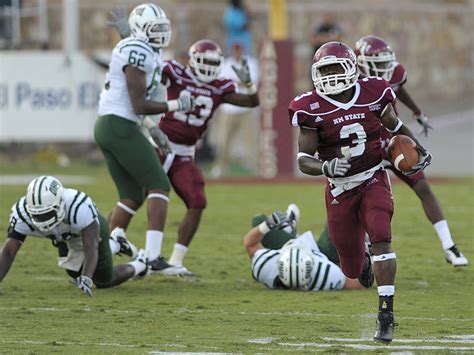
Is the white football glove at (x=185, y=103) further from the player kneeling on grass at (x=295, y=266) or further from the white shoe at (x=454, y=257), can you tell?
the white shoe at (x=454, y=257)

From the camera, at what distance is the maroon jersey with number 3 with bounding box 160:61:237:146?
8688 millimetres

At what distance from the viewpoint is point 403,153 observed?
6609 millimetres

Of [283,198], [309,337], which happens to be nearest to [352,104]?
[309,337]

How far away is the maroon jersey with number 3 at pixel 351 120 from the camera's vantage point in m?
6.40

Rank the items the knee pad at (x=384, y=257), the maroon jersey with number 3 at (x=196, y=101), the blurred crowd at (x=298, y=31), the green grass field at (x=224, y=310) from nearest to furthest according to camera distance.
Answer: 1. the green grass field at (x=224, y=310)
2. the knee pad at (x=384, y=257)
3. the maroon jersey with number 3 at (x=196, y=101)
4. the blurred crowd at (x=298, y=31)

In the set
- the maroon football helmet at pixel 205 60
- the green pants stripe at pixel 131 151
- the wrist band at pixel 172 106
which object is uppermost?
the maroon football helmet at pixel 205 60

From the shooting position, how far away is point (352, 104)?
6.44 meters

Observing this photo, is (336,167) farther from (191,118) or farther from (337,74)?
(191,118)

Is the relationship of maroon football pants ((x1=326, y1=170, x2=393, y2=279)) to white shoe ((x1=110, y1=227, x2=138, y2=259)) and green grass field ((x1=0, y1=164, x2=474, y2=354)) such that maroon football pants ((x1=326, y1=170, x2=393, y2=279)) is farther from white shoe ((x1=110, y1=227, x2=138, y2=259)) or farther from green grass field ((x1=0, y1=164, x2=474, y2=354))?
white shoe ((x1=110, y1=227, x2=138, y2=259))

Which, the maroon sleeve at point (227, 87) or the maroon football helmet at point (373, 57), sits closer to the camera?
the maroon football helmet at point (373, 57)

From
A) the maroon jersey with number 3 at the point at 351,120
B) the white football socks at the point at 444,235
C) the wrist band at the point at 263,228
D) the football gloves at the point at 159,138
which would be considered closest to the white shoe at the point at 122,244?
the football gloves at the point at 159,138

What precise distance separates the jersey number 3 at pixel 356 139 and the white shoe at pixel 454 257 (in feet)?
6.86

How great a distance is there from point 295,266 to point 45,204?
1520mm

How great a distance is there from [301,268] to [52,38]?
11.6 meters
